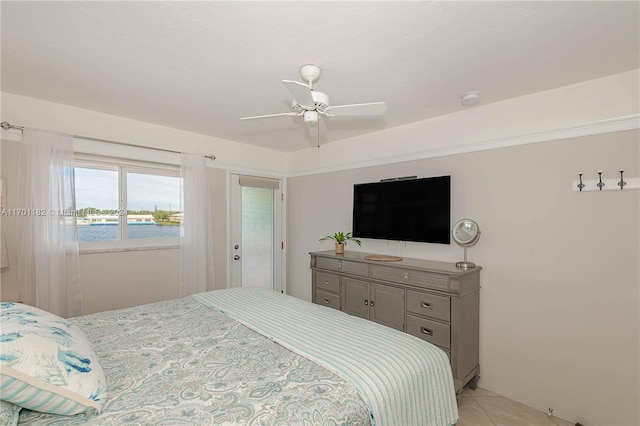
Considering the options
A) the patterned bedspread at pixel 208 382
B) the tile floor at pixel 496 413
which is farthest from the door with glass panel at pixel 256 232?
the tile floor at pixel 496 413

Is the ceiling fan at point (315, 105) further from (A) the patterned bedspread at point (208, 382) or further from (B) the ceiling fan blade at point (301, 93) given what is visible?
(A) the patterned bedspread at point (208, 382)

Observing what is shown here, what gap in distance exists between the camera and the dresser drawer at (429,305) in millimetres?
2561

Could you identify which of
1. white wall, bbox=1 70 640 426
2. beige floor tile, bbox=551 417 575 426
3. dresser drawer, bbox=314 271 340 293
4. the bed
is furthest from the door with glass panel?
beige floor tile, bbox=551 417 575 426

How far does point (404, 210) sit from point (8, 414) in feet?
10.0

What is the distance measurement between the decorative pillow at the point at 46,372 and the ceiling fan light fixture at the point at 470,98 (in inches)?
117

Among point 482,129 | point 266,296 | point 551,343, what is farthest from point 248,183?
point 551,343

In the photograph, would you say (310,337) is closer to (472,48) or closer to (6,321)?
(6,321)

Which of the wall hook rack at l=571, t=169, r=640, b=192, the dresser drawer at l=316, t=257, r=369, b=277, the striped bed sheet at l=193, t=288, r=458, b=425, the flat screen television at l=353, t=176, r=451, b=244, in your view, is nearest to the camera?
the striped bed sheet at l=193, t=288, r=458, b=425

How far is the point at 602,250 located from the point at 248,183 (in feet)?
12.3

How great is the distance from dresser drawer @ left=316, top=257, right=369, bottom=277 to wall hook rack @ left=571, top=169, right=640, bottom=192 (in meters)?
1.87

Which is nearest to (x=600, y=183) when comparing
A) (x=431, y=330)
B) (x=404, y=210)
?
(x=404, y=210)

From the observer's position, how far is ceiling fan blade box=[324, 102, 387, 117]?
2.02 m

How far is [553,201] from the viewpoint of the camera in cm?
244

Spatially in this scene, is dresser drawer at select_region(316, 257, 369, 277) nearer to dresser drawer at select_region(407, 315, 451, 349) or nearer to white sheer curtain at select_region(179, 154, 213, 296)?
dresser drawer at select_region(407, 315, 451, 349)
